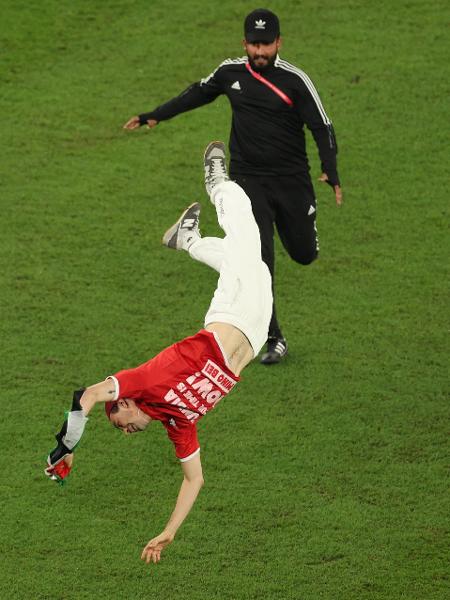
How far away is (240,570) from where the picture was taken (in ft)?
25.9

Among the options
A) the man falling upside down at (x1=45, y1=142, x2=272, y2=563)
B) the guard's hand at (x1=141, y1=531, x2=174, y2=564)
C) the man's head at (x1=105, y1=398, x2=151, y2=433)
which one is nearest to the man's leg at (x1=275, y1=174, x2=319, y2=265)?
the man falling upside down at (x1=45, y1=142, x2=272, y2=563)

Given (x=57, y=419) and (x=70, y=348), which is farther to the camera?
(x=70, y=348)

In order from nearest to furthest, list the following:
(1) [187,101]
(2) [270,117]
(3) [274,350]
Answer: (2) [270,117] → (1) [187,101] → (3) [274,350]

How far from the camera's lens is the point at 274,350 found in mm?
10000

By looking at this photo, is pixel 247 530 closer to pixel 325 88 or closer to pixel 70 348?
pixel 70 348

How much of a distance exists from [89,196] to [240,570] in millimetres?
5367

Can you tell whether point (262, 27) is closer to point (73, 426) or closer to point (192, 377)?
point (192, 377)

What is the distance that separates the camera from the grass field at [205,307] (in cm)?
805

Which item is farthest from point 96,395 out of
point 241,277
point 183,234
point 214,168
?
point 214,168

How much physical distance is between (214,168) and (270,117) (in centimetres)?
73

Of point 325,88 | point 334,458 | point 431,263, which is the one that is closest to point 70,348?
point 334,458

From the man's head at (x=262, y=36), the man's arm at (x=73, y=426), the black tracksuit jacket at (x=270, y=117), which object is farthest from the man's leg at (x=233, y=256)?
the man's arm at (x=73, y=426)

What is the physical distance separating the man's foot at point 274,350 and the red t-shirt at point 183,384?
2.42 metres

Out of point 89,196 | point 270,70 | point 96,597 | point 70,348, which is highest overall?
point 270,70
